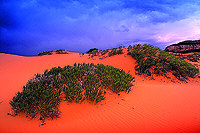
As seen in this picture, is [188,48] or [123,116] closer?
[123,116]

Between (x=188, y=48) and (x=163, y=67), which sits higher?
(x=188, y=48)

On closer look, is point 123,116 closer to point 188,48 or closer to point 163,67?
point 163,67

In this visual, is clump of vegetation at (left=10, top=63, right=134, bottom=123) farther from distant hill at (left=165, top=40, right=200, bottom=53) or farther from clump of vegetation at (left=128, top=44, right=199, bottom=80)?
distant hill at (left=165, top=40, right=200, bottom=53)

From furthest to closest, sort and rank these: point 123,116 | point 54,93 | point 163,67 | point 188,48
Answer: point 188,48 < point 163,67 < point 54,93 < point 123,116

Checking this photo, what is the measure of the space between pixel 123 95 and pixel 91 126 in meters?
2.42

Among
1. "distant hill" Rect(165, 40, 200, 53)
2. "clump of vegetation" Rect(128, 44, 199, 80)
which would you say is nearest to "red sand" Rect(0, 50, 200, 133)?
"clump of vegetation" Rect(128, 44, 199, 80)

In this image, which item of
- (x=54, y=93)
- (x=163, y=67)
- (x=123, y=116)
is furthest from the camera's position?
(x=163, y=67)

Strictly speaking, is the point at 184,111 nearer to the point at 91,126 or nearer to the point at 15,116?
the point at 91,126

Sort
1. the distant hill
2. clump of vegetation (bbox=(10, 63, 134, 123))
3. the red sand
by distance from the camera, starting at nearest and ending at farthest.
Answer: the red sand, clump of vegetation (bbox=(10, 63, 134, 123)), the distant hill

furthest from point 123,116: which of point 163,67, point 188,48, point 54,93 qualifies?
point 188,48

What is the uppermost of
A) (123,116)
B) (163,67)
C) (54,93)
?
(163,67)

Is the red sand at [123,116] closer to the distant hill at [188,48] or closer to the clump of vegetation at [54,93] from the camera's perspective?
the clump of vegetation at [54,93]

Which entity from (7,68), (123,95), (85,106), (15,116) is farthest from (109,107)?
(7,68)

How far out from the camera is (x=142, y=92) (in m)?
5.75
